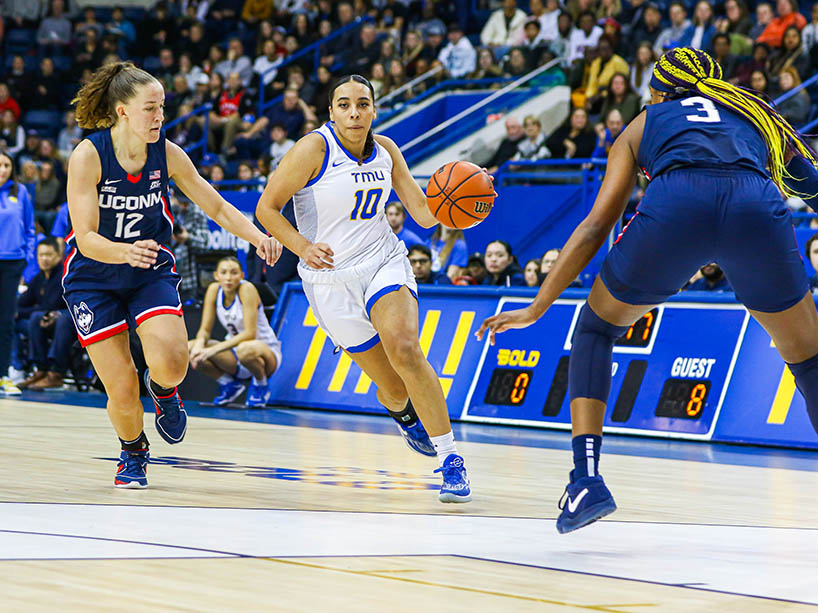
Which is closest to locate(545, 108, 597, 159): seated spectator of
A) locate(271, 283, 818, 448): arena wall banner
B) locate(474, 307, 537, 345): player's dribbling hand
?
locate(271, 283, 818, 448): arena wall banner

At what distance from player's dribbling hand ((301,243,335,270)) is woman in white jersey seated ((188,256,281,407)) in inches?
234

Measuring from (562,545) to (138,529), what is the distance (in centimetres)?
151

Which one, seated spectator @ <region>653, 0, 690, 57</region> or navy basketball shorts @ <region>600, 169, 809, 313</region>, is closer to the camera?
navy basketball shorts @ <region>600, 169, 809, 313</region>

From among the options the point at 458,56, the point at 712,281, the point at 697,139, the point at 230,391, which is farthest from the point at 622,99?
the point at 697,139

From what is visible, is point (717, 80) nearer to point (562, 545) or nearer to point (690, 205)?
point (690, 205)

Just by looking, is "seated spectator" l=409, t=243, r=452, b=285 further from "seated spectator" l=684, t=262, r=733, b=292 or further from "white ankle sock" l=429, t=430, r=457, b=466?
"white ankle sock" l=429, t=430, r=457, b=466

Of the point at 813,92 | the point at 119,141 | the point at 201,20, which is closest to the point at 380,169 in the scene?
the point at 119,141

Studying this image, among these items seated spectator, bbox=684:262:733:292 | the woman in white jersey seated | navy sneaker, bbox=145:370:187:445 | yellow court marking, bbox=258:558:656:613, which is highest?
seated spectator, bbox=684:262:733:292

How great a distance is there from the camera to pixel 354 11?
21328 millimetres

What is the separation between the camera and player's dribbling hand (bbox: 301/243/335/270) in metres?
5.97

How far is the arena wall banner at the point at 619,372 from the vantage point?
31.4 ft

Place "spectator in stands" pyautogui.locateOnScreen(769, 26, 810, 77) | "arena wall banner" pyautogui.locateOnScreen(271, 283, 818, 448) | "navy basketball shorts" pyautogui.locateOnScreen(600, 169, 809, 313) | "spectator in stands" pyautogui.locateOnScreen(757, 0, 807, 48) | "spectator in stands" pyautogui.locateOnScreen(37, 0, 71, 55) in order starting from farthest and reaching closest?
1. "spectator in stands" pyautogui.locateOnScreen(37, 0, 71, 55)
2. "spectator in stands" pyautogui.locateOnScreen(757, 0, 807, 48)
3. "spectator in stands" pyautogui.locateOnScreen(769, 26, 810, 77)
4. "arena wall banner" pyautogui.locateOnScreen(271, 283, 818, 448)
5. "navy basketball shorts" pyautogui.locateOnScreen(600, 169, 809, 313)

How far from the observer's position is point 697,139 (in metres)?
4.39

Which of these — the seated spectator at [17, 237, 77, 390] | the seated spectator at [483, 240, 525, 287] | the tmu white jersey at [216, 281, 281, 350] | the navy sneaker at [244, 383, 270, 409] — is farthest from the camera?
the seated spectator at [17, 237, 77, 390]
